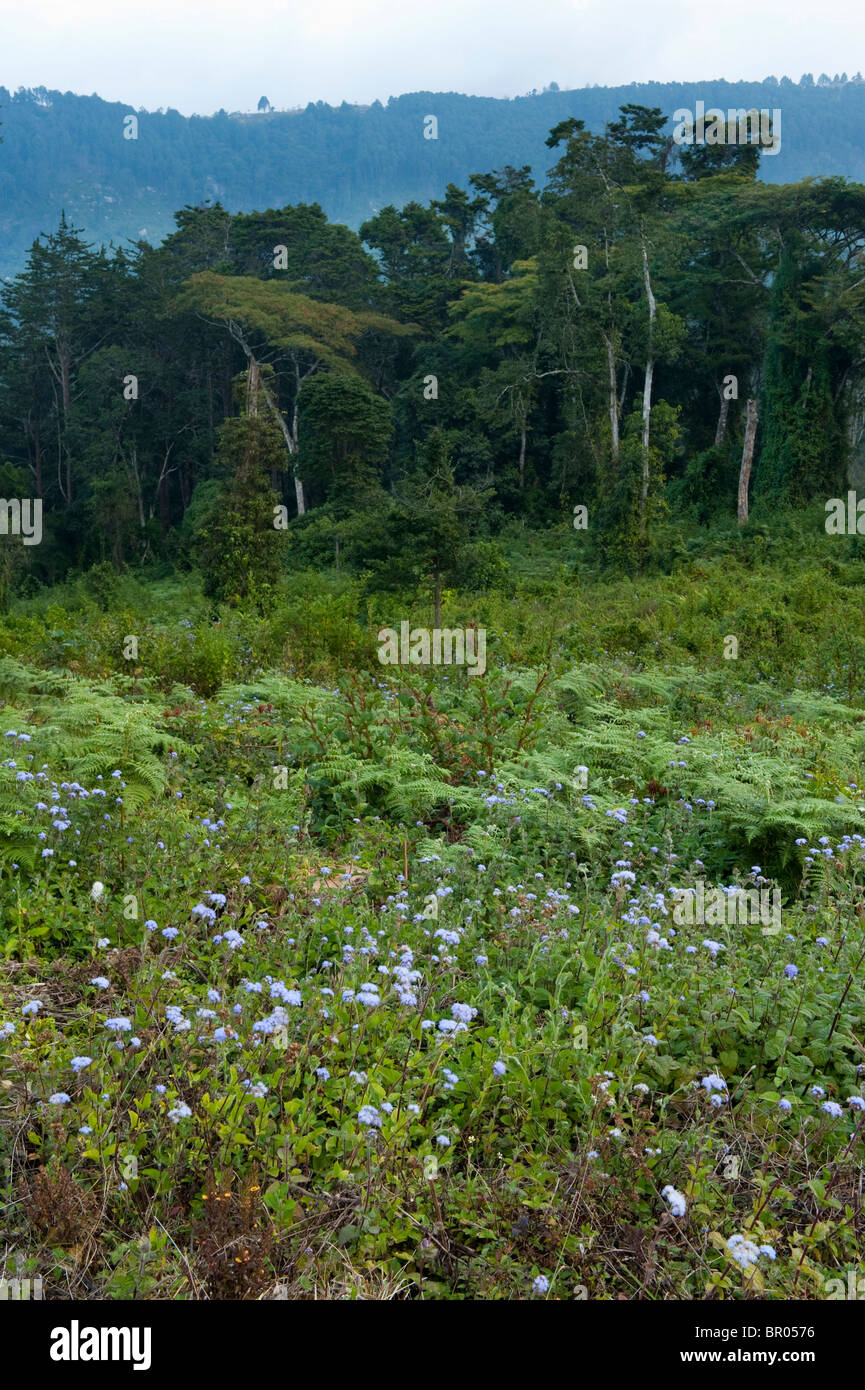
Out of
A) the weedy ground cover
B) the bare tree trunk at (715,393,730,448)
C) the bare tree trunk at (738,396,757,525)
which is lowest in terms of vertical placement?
the weedy ground cover

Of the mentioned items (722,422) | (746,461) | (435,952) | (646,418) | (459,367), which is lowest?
(435,952)

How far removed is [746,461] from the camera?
29.9 metres

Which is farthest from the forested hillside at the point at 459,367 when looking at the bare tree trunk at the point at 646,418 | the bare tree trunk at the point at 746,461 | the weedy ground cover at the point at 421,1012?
the weedy ground cover at the point at 421,1012

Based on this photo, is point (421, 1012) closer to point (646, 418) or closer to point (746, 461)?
point (646, 418)

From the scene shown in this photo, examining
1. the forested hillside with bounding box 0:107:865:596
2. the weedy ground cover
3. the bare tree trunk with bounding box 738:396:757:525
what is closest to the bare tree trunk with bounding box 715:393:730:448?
the forested hillside with bounding box 0:107:865:596

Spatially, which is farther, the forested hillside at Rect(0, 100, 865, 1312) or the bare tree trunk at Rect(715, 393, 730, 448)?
the bare tree trunk at Rect(715, 393, 730, 448)

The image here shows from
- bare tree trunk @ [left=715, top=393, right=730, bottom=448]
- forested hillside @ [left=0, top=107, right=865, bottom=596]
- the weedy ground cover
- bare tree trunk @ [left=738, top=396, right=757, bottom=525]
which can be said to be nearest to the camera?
the weedy ground cover

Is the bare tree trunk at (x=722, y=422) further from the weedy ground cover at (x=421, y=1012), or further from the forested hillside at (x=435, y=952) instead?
the weedy ground cover at (x=421, y=1012)

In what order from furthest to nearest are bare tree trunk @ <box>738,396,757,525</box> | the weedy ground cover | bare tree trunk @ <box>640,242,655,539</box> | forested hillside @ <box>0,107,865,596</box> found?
1. bare tree trunk @ <box>738,396,757,525</box>
2. forested hillside @ <box>0,107,865,596</box>
3. bare tree trunk @ <box>640,242,655,539</box>
4. the weedy ground cover

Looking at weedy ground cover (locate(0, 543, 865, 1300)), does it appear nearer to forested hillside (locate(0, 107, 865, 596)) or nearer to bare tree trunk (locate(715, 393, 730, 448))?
forested hillside (locate(0, 107, 865, 596))

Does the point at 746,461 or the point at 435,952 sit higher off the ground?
the point at 746,461

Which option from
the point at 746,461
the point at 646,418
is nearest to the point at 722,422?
the point at 746,461

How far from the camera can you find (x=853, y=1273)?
A: 2447 millimetres

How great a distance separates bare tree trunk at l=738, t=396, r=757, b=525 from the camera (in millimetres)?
29938
